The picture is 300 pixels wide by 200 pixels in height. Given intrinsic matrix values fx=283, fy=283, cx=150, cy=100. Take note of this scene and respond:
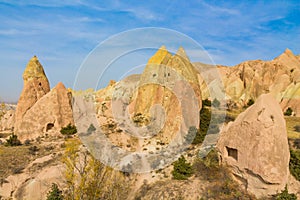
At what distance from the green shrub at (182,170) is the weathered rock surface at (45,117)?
15.5 m

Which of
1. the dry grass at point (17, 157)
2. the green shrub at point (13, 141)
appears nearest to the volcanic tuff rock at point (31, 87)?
the green shrub at point (13, 141)

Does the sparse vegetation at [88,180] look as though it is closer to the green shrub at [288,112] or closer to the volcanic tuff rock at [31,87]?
the volcanic tuff rock at [31,87]

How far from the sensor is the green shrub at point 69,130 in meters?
27.6

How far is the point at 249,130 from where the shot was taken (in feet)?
44.9

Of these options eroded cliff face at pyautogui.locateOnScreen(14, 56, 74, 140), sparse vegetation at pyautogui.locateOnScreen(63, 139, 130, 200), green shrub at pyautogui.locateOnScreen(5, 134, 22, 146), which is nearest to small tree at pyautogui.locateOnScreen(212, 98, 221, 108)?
eroded cliff face at pyautogui.locateOnScreen(14, 56, 74, 140)

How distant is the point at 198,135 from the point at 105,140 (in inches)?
292

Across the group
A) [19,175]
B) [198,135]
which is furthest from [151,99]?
[19,175]

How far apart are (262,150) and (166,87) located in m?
14.9

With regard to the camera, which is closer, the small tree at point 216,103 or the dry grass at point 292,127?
the dry grass at point 292,127

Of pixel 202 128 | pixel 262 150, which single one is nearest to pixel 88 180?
pixel 262 150

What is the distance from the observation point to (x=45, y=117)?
27750 mm

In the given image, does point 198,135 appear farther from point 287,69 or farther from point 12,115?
point 287,69

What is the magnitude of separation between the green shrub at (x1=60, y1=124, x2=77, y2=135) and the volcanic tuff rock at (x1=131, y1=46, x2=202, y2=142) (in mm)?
6358

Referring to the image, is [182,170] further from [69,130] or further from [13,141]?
[13,141]
